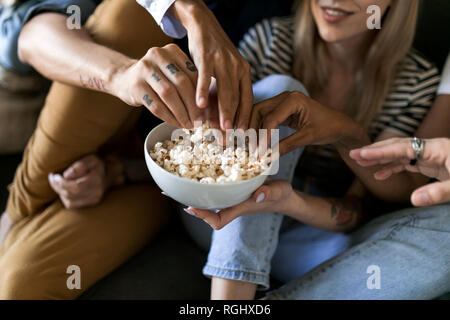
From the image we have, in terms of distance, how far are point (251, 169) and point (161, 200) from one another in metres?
0.57

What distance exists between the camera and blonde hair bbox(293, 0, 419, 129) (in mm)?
1112

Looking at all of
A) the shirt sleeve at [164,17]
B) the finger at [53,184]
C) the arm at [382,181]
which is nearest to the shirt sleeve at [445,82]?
the arm at [382,181]

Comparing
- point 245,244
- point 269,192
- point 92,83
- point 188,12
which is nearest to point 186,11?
point 188,12

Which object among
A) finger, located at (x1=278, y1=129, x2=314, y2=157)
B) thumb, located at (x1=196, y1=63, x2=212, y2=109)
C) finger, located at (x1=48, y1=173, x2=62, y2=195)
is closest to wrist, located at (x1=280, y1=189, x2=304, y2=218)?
finger, located at (x1=278, y1=129, x2=314, y2=157)

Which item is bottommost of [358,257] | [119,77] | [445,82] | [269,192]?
[358,257]

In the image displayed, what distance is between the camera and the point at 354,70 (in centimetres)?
126

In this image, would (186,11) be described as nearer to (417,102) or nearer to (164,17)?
(164,17)

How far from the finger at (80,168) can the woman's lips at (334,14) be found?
72cm

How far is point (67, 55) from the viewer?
2.99 feet

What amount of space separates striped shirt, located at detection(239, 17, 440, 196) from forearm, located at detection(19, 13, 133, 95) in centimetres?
48

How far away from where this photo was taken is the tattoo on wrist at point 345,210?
1.08m

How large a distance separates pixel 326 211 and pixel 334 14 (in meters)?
0.50

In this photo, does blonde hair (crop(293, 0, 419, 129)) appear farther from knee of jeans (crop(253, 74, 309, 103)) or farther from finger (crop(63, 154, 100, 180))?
finger (crop(63, 154, 100, 180))
